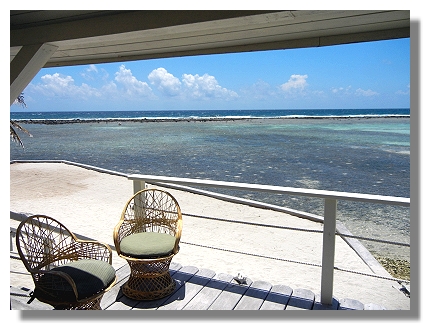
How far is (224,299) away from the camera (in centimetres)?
252

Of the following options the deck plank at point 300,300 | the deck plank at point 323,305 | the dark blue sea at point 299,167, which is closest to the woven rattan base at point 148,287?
the deck plank at point 300,300

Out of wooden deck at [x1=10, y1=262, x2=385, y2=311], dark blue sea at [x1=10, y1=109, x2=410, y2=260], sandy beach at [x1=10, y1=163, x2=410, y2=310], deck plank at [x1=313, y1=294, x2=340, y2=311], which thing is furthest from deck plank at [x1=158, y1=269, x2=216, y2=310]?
dark blue sea at [x1=10, y1=109, x2=410, y2=260]

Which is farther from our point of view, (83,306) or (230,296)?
(230,296)

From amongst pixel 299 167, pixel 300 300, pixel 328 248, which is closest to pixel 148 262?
pixel 300 300

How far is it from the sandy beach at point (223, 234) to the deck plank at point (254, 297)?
0.22 metres

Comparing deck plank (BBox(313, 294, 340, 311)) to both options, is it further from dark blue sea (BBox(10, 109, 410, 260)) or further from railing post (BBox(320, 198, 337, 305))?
dark blue sea (BBox(10, 109, 410, 260))

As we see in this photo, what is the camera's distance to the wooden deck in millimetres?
2422

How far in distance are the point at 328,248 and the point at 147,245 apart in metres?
1.25

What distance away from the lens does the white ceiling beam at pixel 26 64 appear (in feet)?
6.83

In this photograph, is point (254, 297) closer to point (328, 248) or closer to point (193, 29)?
point (328, 248)
